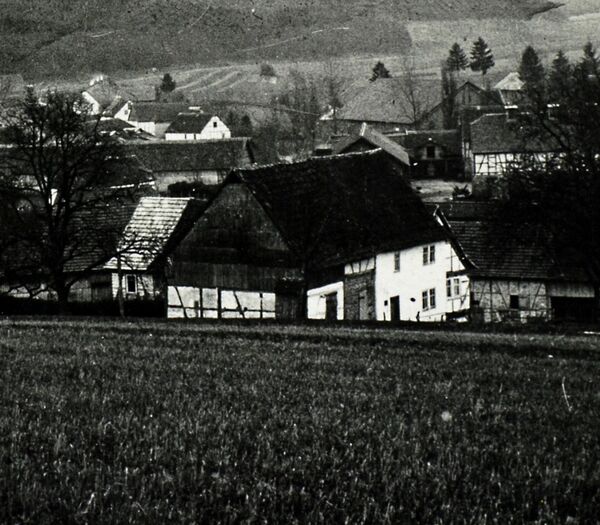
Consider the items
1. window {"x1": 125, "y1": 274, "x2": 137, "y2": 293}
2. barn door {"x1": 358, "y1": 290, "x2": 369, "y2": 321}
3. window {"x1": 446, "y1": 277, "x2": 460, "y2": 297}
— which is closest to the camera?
barn door {"x1": 358, "y1": 290, "x2": 369, "y2": 321}

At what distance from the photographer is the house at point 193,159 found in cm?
9812

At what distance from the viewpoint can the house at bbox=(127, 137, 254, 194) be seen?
9812 cm

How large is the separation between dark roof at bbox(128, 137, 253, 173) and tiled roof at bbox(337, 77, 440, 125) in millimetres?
39397

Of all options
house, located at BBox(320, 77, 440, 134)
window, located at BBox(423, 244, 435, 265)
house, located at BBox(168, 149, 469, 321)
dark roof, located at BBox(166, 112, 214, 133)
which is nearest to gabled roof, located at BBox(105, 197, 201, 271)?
house, located at BBox(168, 149, 469, 321)

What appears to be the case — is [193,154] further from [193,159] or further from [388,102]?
[388,102]

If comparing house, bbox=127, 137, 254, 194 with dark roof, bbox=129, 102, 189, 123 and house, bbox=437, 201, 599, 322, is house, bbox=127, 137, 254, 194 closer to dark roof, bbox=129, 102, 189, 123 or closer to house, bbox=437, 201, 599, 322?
house, bbox=437, 201, 599, 322

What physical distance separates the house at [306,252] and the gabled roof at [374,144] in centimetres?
4872

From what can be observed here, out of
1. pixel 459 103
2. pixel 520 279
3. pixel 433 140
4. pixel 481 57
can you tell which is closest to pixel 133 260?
pixel 520 279

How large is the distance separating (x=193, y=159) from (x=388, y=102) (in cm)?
4790

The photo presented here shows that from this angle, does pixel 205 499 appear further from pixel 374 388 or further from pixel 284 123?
pixel 284 123

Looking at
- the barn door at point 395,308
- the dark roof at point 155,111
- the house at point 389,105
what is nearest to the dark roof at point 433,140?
the house at point 389,105

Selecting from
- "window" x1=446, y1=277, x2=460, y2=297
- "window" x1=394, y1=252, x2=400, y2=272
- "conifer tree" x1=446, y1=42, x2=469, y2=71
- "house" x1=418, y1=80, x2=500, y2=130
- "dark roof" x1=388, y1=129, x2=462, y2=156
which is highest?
"conifer tree" x1=446, y1=42, x2=469, y2=71

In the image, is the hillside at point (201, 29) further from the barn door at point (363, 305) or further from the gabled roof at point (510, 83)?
the barn door at point (363, 305)

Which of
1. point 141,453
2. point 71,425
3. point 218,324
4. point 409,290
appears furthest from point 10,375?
point 409,290
